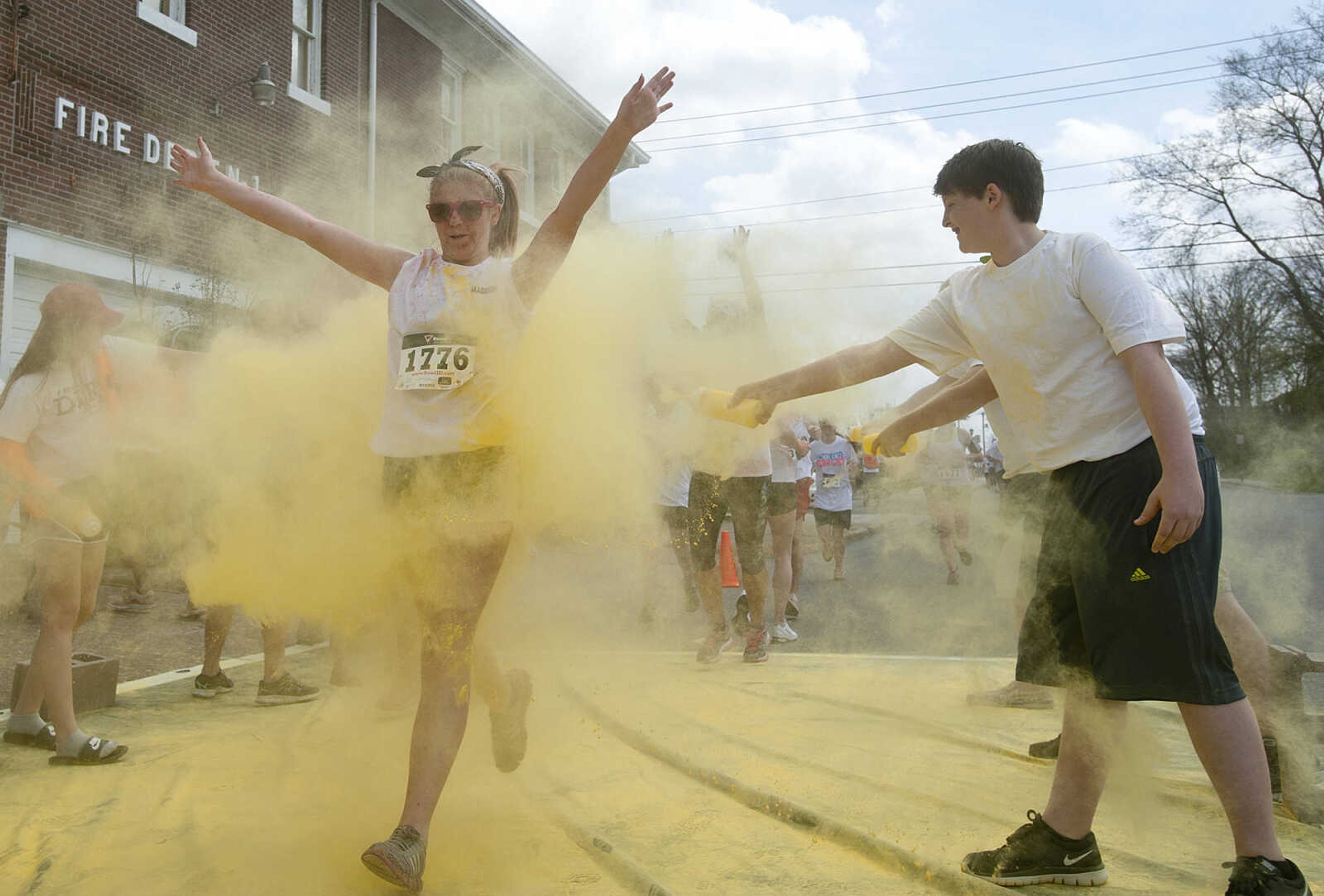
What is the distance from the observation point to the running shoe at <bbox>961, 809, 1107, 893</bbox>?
2266 millimetres

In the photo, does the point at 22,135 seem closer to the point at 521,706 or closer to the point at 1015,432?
the point at 521,706

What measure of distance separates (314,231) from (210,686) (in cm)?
237

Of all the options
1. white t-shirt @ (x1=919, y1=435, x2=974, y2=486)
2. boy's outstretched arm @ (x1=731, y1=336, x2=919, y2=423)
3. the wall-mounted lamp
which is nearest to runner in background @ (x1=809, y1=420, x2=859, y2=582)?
white t-shirt @ (x1=919, y1=435, x2=974, y2=486)

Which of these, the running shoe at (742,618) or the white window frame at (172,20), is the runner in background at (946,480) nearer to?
the running shoe at (742,618)

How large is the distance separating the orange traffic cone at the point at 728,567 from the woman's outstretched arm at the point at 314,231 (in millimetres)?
4751

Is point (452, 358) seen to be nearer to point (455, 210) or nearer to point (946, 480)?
point (455, 210)

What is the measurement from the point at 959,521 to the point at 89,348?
320 inches

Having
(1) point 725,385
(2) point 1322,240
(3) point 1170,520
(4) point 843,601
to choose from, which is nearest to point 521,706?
(3) point 1170,520

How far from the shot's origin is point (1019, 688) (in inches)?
156

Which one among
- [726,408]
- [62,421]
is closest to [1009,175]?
[726,408]

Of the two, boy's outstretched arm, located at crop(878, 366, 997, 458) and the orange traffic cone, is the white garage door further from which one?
boy's outstretched arm, located at crop(878, 366, 997, 458)

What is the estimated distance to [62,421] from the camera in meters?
3.27

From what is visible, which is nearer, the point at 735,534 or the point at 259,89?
the point at 735,534

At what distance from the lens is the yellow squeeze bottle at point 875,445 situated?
314 centimetres
